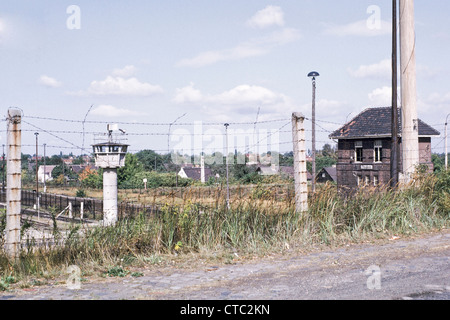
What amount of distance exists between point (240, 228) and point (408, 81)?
8.81 m

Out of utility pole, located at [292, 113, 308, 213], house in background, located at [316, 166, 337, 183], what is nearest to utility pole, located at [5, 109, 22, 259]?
utility pole, located at [292, 113, 308, 213]

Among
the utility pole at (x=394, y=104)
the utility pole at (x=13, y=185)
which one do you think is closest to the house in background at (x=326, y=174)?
the utility pole at (x=394, y=104)

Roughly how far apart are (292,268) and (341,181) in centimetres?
4150

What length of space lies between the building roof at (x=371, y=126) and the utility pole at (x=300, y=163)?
3460 cm

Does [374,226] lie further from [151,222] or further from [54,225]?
[54,225]

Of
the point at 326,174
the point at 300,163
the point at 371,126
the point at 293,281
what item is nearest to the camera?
the point at 293,281

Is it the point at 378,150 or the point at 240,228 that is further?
the point at 378,150

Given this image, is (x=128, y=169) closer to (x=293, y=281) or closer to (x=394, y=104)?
(x=394, y=104)

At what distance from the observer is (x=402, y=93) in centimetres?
1453

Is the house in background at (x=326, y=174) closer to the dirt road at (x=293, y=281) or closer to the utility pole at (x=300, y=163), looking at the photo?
the utility pole at (x=300, y=163)

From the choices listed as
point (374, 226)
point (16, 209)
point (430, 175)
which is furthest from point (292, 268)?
point (430, 175)

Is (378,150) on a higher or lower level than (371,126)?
lower

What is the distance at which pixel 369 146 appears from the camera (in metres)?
43.8

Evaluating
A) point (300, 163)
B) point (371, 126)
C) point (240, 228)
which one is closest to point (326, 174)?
point (371, 126)
